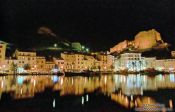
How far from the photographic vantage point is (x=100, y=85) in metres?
5.92

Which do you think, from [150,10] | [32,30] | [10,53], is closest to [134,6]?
[150,10]

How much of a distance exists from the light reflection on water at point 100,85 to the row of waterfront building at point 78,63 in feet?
0.52

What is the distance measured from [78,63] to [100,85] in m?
0.62

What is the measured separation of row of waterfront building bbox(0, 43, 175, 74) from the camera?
590cm

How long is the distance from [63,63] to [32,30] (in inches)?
34.9

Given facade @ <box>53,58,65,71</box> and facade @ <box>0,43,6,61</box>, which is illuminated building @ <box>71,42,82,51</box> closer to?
facade @ <box>53,58,65,71</box>

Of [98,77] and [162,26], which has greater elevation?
[162,26]

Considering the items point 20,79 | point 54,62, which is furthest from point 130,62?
point 20,79

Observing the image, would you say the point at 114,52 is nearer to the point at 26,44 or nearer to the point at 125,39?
the point at 125,39

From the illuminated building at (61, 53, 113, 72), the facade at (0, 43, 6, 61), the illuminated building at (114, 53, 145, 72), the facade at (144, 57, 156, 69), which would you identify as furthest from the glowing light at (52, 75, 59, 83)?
the facade at (144, 57, 156, 69)

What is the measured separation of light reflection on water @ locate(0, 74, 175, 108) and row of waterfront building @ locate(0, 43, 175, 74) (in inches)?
6.3

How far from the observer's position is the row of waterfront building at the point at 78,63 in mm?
5902

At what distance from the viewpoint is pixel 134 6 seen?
5.85 metres

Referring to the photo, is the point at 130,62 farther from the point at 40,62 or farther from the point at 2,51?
the point at 2,51
